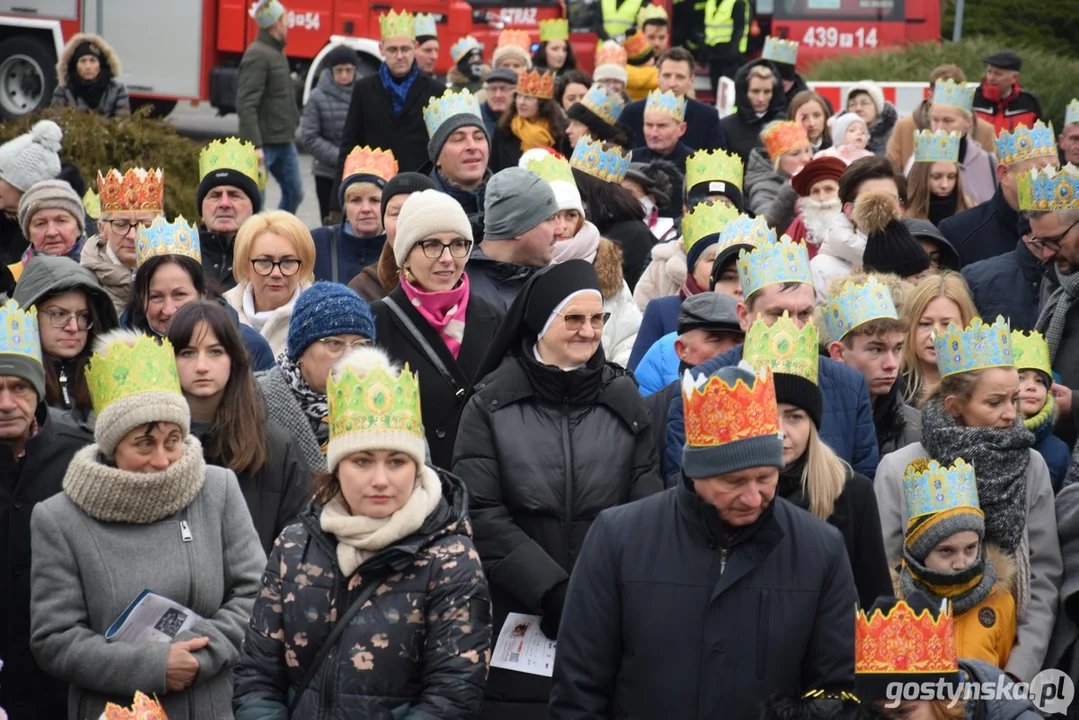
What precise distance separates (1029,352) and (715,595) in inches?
Answer: 112

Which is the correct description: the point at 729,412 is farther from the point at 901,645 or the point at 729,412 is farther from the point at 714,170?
the point at 714,170

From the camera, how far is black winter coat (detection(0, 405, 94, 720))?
5.55 metres

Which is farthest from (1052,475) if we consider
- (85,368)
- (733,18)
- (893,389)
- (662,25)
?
(733,18)

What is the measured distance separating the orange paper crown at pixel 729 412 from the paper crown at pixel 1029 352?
8.17 ft

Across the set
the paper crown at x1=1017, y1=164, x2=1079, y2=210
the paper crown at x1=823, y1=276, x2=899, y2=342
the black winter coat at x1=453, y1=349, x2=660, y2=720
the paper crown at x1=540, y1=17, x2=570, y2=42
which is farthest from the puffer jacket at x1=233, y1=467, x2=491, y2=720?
the paper crown at x1=540, y1=17, x2=570, y2=42

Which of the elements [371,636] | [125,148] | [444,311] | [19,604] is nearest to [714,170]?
[444,311]

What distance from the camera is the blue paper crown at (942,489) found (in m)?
5.86

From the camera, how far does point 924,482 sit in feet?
19.3

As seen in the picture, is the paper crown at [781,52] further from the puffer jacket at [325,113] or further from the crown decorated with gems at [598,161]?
the crown decorated with gems at [598,161]

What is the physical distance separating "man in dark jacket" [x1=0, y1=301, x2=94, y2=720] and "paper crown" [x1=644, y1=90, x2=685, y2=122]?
678 centimetres

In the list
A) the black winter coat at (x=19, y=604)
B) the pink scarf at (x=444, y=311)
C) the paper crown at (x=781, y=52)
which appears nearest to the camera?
the black winter coat at (x=19, y=604)

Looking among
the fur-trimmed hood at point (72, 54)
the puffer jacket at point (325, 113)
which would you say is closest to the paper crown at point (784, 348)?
the puffer jacket at point (325, 113)

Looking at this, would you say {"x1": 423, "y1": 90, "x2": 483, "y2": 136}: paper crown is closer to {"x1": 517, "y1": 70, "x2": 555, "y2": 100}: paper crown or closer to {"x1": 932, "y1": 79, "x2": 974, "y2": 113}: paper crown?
{"x1": 517, "y1": 70, "x2": 555, "y2": 100}: paper crown

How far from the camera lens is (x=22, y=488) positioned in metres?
5.61
